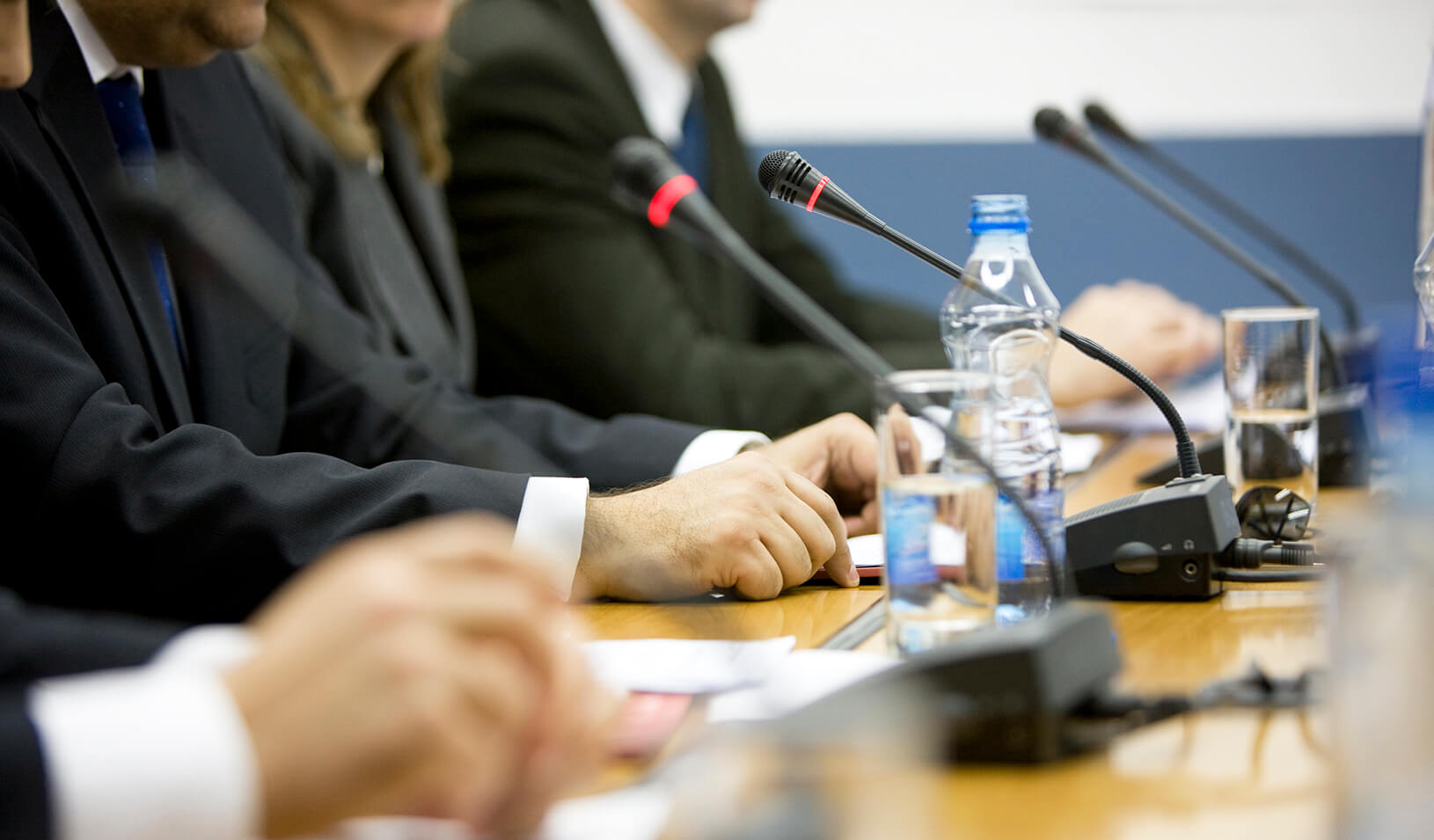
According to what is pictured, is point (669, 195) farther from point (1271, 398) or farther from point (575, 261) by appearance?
point (575, 261)

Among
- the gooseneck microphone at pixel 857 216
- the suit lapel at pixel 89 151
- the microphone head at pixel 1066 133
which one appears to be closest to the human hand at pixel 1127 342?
the microphone head at pixel 1066 133

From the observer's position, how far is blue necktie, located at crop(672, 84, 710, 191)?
2412 millimetres

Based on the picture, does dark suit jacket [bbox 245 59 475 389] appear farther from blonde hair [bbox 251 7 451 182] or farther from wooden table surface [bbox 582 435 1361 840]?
wooden table surface [bbox 582 435 1361 840]

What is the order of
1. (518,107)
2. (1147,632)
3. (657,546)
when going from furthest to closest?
(518,107)
(657,546)
(1147,632)

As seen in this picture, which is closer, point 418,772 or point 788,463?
point 418,772

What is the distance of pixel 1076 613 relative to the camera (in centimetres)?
63

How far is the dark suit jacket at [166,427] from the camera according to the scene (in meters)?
0.93

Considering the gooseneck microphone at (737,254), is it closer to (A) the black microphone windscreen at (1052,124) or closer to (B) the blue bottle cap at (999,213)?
(B) the blue bottle cap at (999,213)

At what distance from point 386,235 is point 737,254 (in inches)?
49.3

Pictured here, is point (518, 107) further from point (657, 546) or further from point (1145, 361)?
point (657, 546)

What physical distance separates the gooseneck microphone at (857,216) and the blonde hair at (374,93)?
42.0 inches

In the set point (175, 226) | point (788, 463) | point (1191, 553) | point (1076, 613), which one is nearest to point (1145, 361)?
point (788, 463)

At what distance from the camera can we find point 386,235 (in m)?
1.95

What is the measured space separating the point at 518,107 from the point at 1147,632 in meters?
1.48
